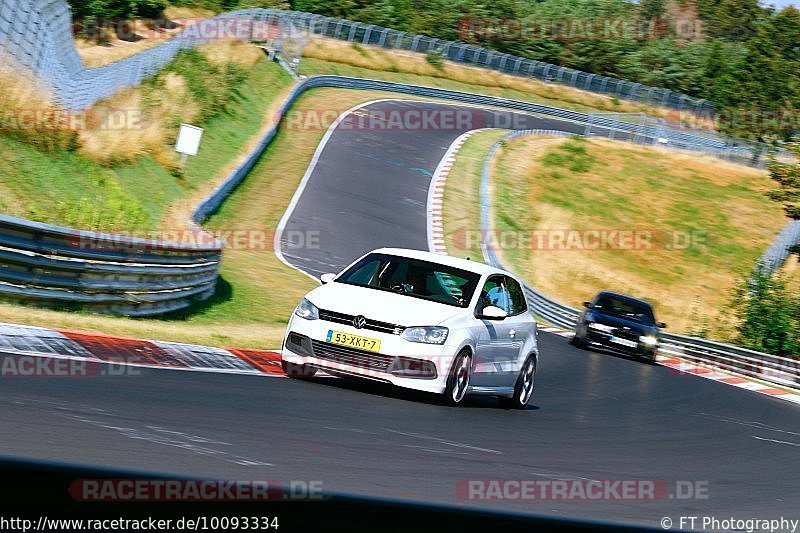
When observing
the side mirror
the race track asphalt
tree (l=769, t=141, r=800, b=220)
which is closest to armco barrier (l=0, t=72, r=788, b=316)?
the race track asphalt

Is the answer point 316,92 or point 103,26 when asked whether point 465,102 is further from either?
point 103,26

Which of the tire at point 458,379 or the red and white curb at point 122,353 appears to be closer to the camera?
the red and white curb at point 122,353

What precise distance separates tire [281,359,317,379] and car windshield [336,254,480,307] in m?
1.15

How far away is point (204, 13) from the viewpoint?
3118 inches

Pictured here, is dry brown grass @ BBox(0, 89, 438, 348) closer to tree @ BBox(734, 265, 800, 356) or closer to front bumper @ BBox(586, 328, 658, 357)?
front bumper @ BBox(586, 328, 658, 357)

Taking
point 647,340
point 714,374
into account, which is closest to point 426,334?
point 647,340

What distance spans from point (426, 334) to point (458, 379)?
0.81 metres

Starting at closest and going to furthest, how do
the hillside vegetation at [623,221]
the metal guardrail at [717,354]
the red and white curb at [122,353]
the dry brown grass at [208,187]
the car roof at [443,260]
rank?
the red and white curb at [122,353]
the car roof at [443,260]
the dry brown grass at [208,187]
the metal guardrail at [717,354]
the hillside vegetation at [623,221]

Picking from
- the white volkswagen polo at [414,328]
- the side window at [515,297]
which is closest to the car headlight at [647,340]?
the side window at [515,297]

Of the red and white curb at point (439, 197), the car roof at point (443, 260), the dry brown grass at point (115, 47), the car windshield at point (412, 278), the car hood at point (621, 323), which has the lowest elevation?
the red and white curb at point (439, 197)

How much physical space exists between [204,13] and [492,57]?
19750 mm

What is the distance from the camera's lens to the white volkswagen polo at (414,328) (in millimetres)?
11555

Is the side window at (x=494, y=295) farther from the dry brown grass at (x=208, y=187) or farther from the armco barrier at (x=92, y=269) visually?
the dry brown grass at (x=208, y=187)

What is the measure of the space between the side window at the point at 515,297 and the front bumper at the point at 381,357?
2109 millimetres
